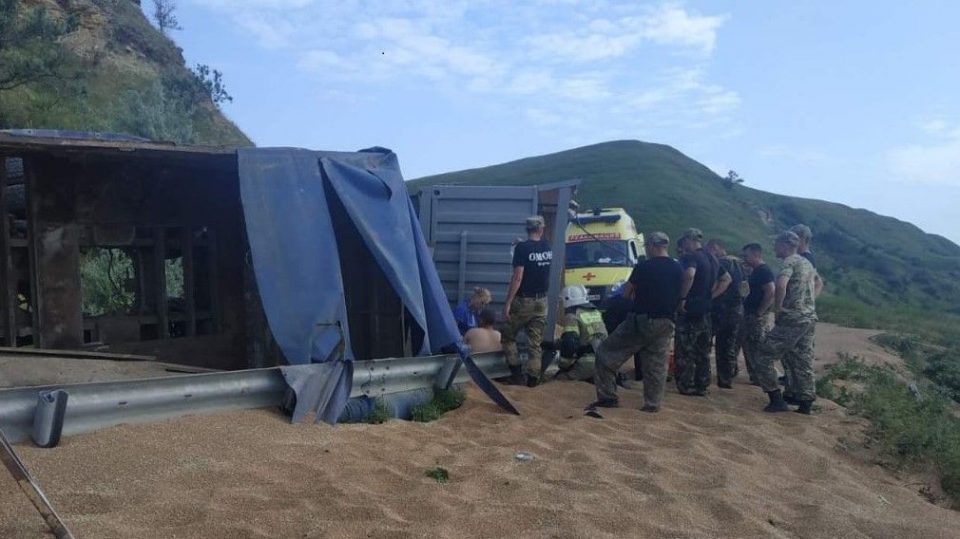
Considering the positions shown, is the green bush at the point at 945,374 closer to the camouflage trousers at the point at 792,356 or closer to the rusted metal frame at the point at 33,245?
the camouflage trousers at the point at 792,356

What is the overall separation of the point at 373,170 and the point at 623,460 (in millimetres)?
3591

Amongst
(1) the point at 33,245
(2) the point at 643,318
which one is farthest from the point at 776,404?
(1) the point at 33,245

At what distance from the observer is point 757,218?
204ft

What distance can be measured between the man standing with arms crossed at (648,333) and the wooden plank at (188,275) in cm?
436

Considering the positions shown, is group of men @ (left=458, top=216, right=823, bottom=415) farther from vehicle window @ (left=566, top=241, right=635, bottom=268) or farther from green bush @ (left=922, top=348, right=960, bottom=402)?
green bush @ (left=922, top=348, right=960, bottom=402)

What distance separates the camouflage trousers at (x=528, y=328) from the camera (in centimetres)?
903

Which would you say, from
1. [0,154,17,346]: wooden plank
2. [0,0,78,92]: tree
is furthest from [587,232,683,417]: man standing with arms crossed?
[0,0,78,92]: tree

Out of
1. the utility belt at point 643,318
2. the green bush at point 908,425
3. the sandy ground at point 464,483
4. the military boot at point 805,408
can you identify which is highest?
the utility belt at point 643,318

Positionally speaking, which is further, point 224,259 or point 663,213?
point 663,213

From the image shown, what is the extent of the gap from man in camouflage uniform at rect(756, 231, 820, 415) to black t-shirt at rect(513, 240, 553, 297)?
260 centimetres

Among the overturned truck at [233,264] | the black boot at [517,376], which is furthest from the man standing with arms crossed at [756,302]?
the overturned truck at [233,264]

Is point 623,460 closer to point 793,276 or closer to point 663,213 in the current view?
point 793,276

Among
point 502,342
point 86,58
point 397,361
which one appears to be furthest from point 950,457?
point 86,58

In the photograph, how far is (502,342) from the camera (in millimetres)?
9305
